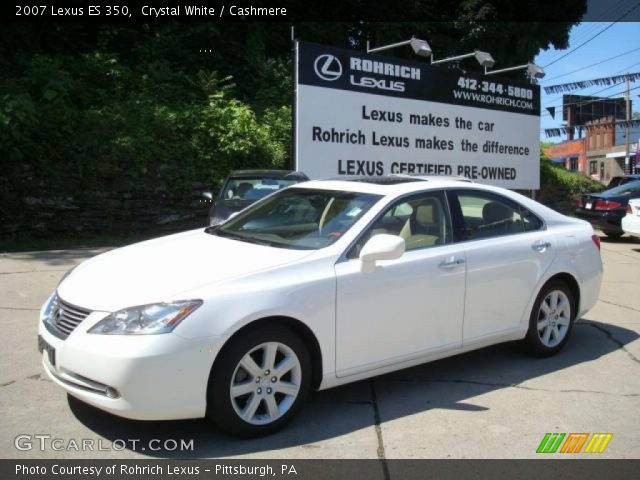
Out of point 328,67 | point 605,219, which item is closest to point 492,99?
point 605,219

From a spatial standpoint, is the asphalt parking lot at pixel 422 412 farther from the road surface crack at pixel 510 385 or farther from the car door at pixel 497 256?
the car door at pixel 497 256

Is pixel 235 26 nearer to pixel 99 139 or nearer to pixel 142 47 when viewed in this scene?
pixel 142 47

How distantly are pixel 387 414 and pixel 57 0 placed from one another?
1700cm

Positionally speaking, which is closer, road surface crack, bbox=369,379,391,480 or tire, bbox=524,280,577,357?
road surface crack, bbox=369,379,391,480

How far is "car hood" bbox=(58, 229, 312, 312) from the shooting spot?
141 inches

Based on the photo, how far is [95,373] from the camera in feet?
11.2

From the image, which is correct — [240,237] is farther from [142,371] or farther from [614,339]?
[614,339]

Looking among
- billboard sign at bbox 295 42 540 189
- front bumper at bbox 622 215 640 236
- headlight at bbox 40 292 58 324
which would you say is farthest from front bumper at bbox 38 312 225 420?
front bumper at bbox 622 215 640 236

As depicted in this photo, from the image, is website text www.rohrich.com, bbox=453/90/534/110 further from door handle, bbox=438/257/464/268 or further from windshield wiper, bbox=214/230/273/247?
windshield wiper, bbox=214/230/273/247

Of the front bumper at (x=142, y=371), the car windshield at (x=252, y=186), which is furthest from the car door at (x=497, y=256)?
the car windshield at (x=252, y=186)

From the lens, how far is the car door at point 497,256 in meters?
4.72

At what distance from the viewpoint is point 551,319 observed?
212 inches

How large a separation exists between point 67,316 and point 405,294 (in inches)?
83.2
